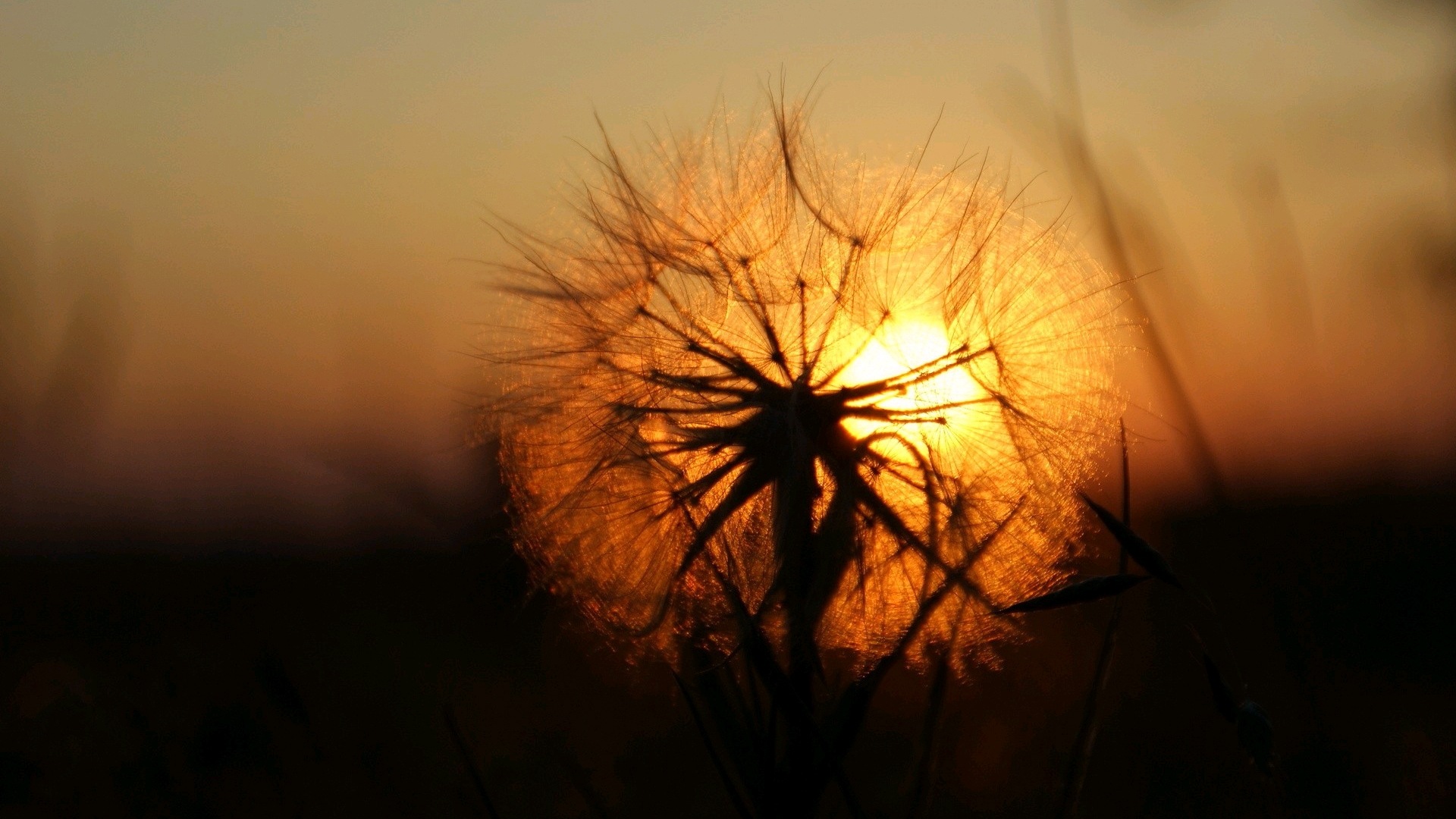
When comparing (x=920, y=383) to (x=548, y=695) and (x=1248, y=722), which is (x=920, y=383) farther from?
(x=548, y=695)

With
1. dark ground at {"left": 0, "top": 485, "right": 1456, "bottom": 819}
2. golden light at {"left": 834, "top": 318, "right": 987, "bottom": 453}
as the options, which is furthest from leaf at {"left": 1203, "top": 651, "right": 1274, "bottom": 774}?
golden light at {"left": 834, "top": 318, "right": 987, "bottom": 453}

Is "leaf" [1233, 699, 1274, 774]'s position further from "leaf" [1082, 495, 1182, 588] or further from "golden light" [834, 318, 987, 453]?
"golden light" [834, 318, 987, 453]

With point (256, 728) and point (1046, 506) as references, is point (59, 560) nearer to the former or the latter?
point (256, 728)

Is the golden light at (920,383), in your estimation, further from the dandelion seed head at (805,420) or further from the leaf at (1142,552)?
the leaf at (1142,552)

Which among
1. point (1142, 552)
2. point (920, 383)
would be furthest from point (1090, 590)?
point (920, 383)

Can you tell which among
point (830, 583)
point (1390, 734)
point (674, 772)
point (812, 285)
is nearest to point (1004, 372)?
point (812, 285)

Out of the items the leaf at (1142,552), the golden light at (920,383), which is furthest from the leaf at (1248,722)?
the golden light at (920,383)
